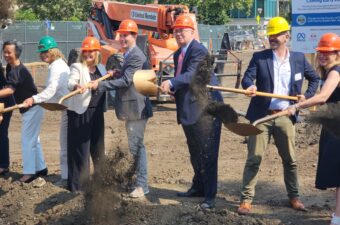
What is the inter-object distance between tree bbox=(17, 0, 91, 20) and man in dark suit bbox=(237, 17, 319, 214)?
3460cm

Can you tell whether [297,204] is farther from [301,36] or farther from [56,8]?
[56,8]

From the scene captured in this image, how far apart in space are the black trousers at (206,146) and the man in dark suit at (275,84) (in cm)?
35

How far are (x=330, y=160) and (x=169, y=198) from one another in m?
2.16

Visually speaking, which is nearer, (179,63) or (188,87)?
(188,87)

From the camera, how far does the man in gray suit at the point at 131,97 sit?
7012mm

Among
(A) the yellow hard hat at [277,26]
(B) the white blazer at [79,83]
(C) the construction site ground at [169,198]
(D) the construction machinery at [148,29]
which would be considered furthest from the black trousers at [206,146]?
(D) the construction machinery at [148,29]

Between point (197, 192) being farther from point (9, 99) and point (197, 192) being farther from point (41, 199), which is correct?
point (9, 99)

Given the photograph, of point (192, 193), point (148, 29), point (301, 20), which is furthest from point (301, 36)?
point (192, 193)

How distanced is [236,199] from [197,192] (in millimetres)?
469

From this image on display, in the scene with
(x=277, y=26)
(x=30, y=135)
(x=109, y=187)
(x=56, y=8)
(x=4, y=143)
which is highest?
(x=56, y=8)

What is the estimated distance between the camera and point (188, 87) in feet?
21.7

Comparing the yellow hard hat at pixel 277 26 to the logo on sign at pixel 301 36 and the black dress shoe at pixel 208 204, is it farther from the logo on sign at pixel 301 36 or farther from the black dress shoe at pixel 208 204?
the logo on sign at pixel 301 36

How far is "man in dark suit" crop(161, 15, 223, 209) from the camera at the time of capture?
21.7 feet

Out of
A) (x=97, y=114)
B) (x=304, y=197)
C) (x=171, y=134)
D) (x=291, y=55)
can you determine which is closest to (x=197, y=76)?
(x=291, y=55)
